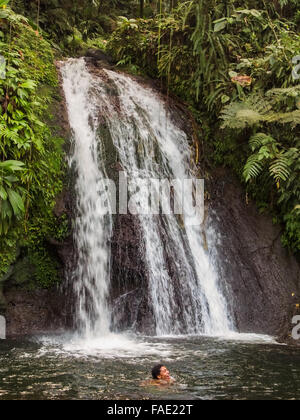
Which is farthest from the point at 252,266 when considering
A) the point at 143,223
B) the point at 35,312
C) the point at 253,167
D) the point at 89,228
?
the point at 35,312

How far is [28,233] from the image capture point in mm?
8367

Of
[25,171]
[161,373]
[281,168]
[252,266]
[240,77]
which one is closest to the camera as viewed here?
[161,373]

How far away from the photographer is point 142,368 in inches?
229

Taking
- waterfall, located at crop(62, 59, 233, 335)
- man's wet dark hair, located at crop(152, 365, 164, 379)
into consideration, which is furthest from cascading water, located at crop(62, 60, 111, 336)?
man's wet dark hair, located at crop(152, 365, 164, 379)

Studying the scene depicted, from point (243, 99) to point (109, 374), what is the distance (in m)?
7.15

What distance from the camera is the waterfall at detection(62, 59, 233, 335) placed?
834cm

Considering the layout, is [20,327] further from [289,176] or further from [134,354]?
[289,176]

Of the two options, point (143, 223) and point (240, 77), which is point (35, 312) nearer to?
point (143, 223)

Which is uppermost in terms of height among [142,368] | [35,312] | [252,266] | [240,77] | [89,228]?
[240,77]

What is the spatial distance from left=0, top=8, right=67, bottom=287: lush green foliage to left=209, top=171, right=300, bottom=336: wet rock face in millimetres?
3299

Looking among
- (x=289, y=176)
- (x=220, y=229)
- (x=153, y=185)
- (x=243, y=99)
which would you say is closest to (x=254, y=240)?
(x=220, y=229)

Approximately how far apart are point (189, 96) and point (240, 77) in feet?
4.34

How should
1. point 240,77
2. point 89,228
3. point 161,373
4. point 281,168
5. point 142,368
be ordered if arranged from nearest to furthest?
point 161,373 → point 142,368 → point 89,228 → point 281,168 → point 240,77

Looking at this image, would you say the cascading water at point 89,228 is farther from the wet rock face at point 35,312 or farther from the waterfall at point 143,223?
the wet rock face at point 35,312
